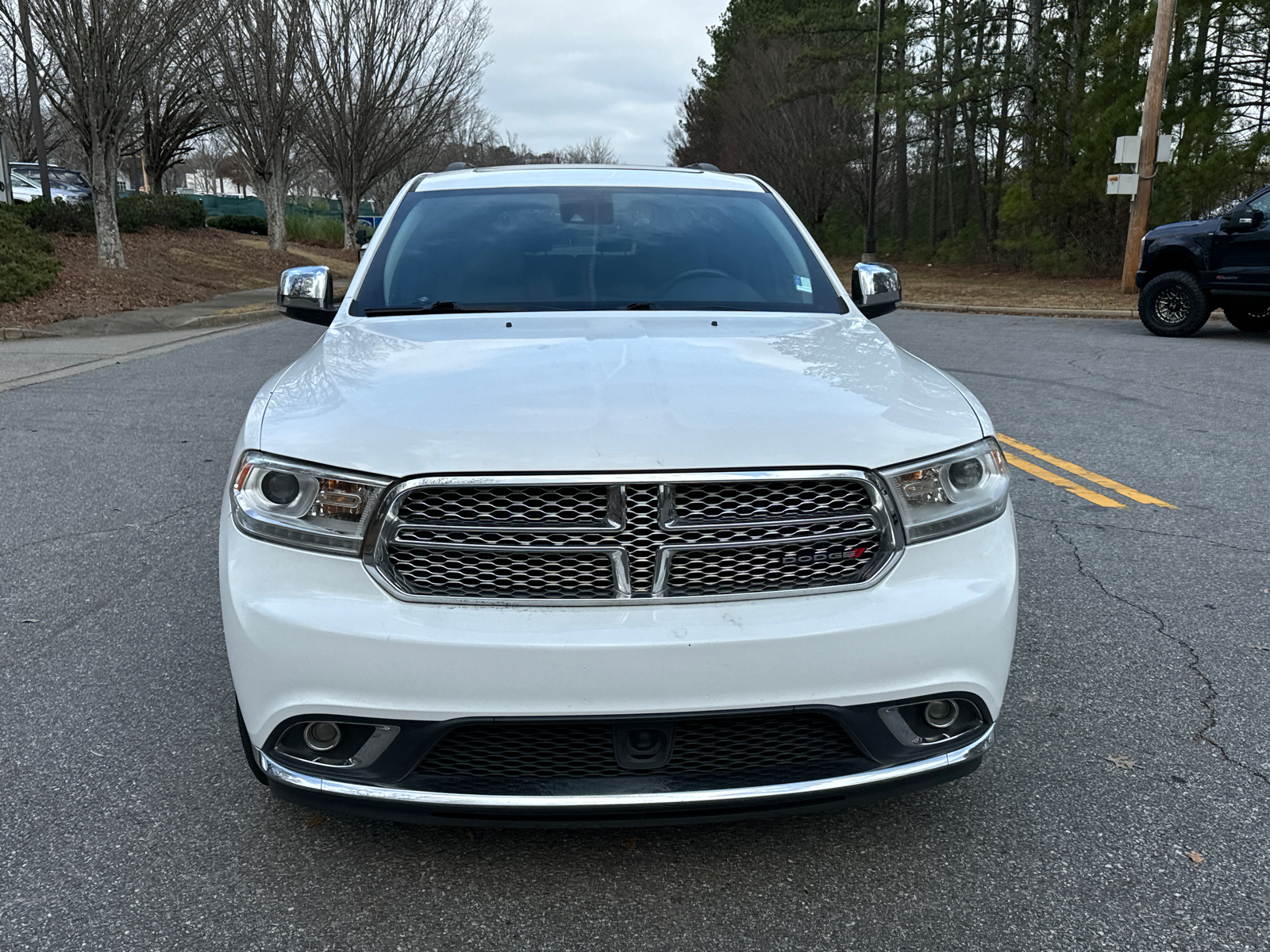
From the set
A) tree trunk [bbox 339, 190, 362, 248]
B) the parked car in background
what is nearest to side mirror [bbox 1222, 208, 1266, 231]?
tree trunk [bbox 339, 190, 362, 248]

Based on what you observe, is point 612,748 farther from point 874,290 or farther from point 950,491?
point 874,290

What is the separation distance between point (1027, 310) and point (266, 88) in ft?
57.8

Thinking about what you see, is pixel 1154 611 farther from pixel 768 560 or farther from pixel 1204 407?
pixel 1204 407

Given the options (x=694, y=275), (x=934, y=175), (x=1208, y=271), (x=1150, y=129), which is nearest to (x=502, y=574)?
(x=694, y=275)

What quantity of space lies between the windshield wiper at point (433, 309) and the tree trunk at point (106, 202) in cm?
1583

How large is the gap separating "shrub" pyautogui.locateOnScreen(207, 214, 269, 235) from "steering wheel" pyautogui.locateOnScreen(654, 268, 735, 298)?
1287 inches

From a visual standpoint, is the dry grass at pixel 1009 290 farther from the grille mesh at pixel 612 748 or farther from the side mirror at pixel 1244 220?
the grille mesh at pixel 612 748

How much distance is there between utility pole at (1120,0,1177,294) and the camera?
1798cm

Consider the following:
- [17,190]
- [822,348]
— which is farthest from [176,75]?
[822,348]

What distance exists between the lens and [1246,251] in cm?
1245

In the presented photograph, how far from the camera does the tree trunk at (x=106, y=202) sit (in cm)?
1708

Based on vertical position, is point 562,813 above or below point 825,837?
above

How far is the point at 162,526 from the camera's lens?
17.1ft

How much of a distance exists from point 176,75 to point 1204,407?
24.2m
